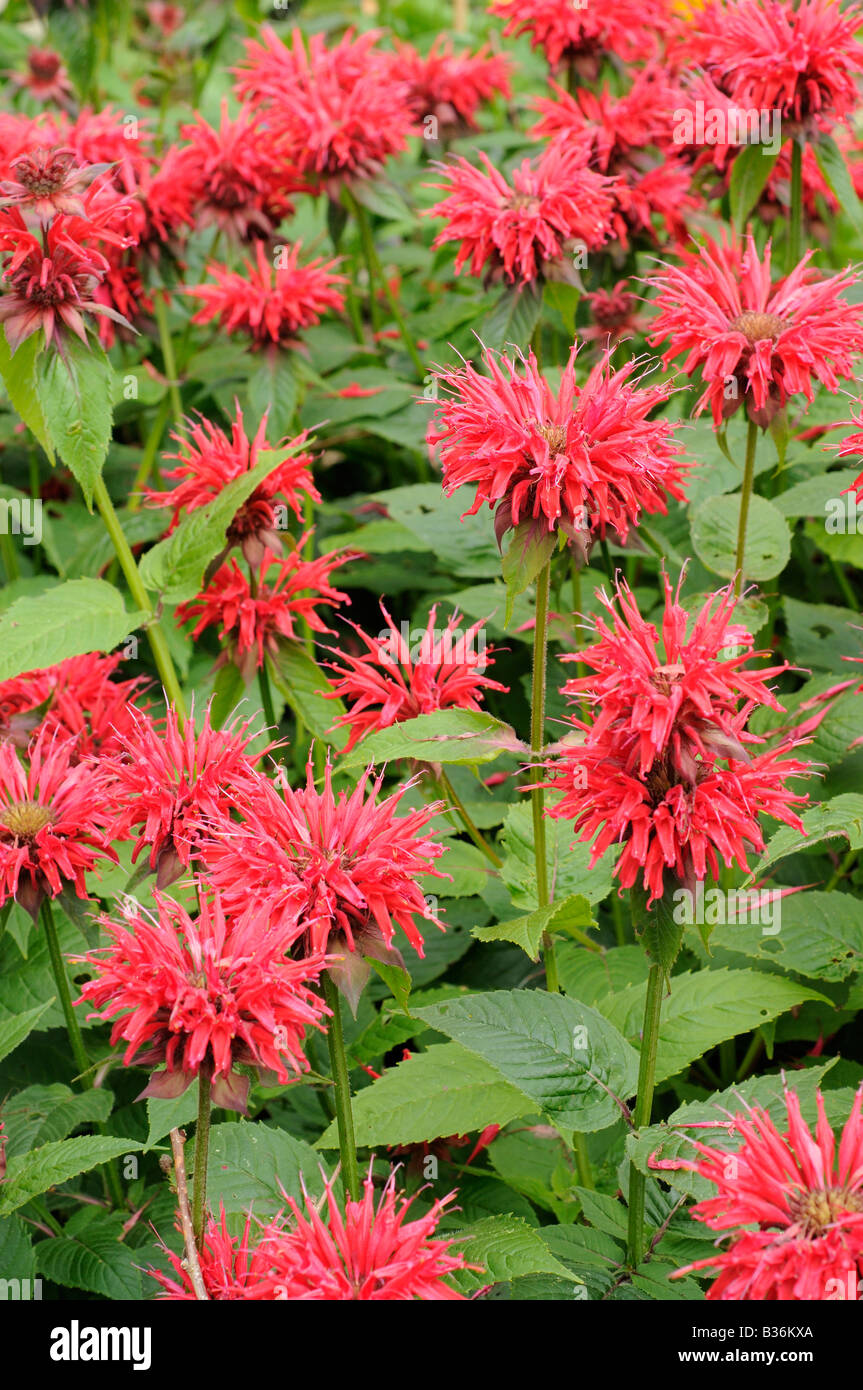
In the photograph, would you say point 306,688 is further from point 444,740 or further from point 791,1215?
point 791,1215

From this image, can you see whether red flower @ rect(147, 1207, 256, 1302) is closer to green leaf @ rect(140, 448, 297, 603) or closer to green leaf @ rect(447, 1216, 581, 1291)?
green leaf @ rect(447, 1216, 581, 1291)

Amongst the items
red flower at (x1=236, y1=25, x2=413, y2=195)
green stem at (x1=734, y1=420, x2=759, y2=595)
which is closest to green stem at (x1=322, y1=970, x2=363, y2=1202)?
green stem at (x1=734, y1=420, x2=759, y2=595)

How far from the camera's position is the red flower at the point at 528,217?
2.14 metres

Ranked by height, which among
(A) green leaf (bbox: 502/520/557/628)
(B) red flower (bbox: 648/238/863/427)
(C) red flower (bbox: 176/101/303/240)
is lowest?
(A) green leaf (bbox: 502/520/557/628)

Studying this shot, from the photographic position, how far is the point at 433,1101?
5.09ft

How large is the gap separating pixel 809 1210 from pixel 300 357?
199 centimetres

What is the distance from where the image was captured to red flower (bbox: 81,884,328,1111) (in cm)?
119

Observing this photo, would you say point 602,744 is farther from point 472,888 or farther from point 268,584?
point 268,584

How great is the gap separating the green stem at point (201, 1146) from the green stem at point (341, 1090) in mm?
132

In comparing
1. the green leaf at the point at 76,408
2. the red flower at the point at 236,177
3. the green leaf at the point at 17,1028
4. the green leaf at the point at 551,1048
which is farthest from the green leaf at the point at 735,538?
the red flower at the point at 236,177

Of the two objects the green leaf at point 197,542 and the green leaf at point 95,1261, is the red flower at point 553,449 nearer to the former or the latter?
the green leaf at point 197,542

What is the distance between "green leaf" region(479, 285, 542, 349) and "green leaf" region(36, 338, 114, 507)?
24.1 inches

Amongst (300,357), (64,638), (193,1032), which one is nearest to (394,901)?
(193,1032)

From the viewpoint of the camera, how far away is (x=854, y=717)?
1933 mm
